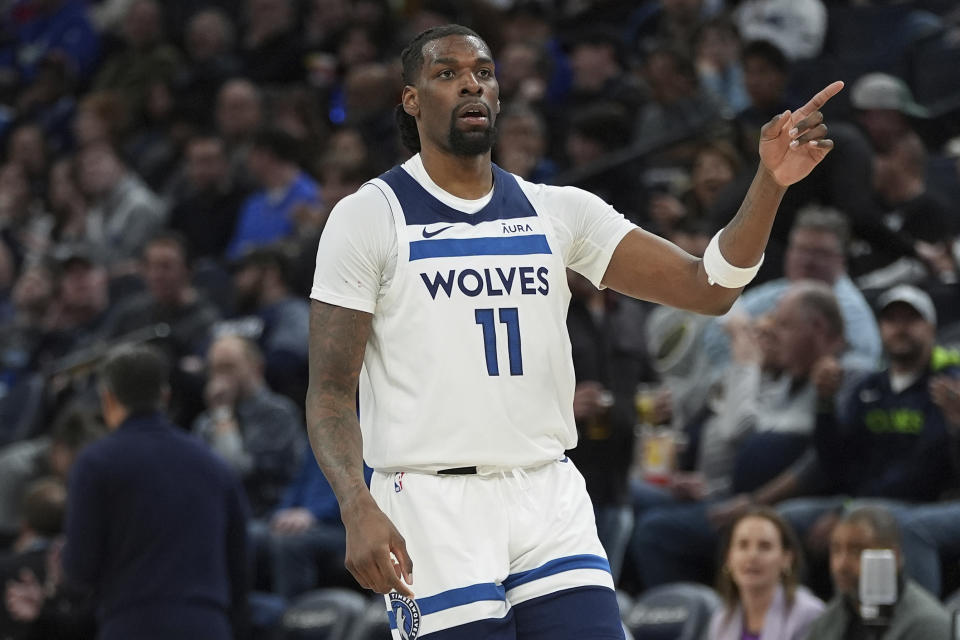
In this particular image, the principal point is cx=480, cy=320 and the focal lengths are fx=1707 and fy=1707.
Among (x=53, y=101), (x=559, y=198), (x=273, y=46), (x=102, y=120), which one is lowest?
(x=559, y=198)

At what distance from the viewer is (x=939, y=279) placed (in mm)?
9188

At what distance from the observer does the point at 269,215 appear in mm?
12297

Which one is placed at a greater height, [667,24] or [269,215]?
A: [667,24]

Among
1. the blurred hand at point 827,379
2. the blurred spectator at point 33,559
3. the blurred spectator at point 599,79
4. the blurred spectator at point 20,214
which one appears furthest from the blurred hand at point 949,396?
the blurred spectator at point 20,214

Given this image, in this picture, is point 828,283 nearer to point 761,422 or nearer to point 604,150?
point 761,422

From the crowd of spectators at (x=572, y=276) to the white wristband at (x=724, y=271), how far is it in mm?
2927

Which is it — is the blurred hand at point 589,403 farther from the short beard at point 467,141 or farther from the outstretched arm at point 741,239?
the short beard at point 467,141

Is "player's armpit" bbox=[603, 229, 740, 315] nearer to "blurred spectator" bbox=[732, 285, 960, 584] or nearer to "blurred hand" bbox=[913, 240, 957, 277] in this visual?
"blurred spectator" bbox=[732, 285, 960, 584]

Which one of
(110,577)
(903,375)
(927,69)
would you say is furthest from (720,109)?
(110,577)

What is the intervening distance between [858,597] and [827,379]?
54.3 inches

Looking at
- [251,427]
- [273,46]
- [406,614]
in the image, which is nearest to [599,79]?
[273,46]

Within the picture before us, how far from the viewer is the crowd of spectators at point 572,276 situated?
7.75 metres

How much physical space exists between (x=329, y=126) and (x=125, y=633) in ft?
23.3

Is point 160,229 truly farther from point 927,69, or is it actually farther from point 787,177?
point 787,177
